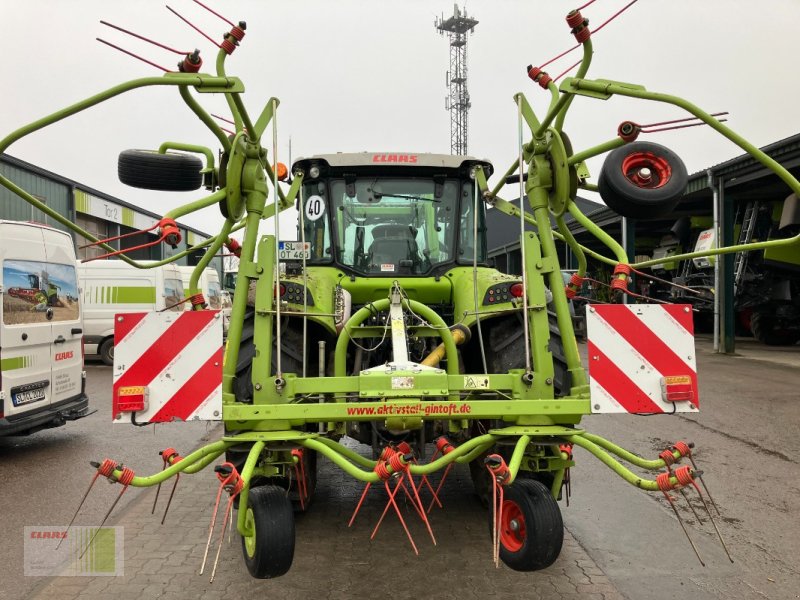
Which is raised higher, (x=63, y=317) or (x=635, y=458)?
(x=63, y=317)

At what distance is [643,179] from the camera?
3.14 m

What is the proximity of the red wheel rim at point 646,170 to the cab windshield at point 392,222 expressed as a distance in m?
1.75

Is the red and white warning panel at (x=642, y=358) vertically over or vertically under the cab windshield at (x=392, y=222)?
under

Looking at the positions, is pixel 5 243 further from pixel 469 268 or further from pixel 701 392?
pixel 701 392

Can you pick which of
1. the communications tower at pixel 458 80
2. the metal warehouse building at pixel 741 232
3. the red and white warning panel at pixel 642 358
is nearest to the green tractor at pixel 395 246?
the red and white warning panel at pixel 642 358

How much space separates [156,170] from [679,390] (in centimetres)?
276

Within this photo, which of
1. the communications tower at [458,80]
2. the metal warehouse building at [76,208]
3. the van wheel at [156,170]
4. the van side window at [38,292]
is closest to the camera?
the van wheel at [156,170]

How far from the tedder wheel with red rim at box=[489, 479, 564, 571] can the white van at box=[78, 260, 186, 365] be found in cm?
1231

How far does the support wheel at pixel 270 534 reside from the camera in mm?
2746

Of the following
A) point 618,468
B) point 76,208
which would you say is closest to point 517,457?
point 618,468

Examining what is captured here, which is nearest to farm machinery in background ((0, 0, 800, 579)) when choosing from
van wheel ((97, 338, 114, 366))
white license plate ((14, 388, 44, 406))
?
white license plate ((14, 388, 44, 406))

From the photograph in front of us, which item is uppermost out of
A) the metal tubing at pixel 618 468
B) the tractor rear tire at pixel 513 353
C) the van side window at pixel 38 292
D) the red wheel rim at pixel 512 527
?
the van side window at pixel 38 292

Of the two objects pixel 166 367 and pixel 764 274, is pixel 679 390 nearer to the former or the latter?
pixel 166 367

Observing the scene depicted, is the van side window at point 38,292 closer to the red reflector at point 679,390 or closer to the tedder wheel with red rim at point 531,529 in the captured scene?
the tedder wheel with red rim at point 531,529
